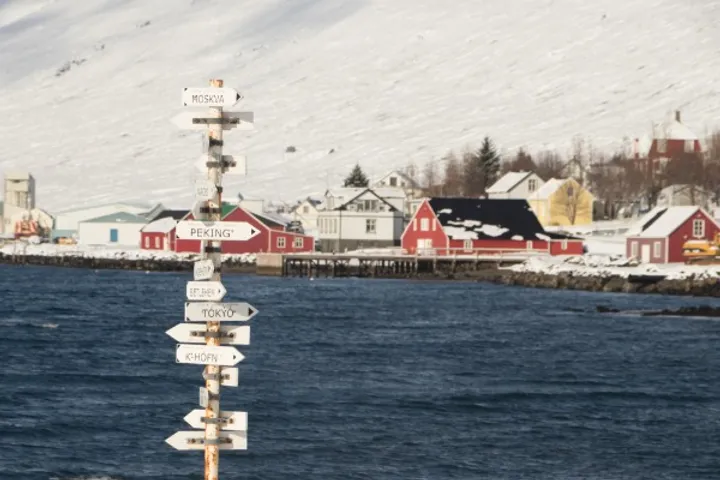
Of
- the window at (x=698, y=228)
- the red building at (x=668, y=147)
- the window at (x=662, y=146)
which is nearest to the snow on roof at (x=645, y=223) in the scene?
the window at (x=698, y=228)

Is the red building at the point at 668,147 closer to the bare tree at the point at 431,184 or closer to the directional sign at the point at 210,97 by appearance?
the bare tree at the point at 431,184

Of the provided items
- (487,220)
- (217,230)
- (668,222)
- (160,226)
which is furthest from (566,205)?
(217,230)

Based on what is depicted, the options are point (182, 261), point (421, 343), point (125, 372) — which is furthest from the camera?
point (182, 261)

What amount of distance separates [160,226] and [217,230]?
10451 cm

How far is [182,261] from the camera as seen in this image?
350 feet

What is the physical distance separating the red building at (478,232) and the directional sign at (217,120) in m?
83.6

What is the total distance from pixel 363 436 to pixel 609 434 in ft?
→ 15.0

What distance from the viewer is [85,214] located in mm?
139625

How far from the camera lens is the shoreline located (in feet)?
245

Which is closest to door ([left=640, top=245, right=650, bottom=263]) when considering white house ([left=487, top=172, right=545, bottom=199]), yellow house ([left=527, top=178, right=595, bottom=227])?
yellow house ([left=527, top=178, right=595, bottom=227])

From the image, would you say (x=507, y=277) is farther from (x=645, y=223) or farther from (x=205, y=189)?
(x=205, y=189)

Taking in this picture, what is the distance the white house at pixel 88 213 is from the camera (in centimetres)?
13575

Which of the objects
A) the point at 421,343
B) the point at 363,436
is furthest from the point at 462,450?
the point at 421,343

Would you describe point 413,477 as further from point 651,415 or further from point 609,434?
point 651,415
